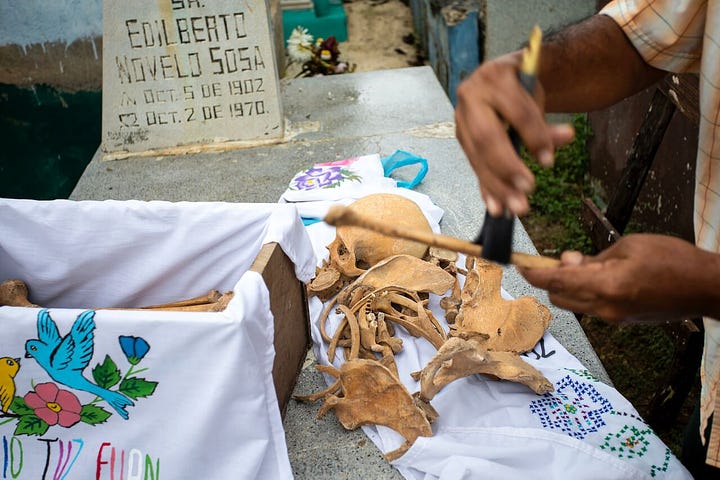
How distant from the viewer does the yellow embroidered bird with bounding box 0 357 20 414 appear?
4.36 ft

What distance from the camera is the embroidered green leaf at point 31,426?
1.36 m

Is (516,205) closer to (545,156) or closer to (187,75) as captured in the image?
(545,156)

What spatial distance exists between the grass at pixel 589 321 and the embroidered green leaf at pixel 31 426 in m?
1.96

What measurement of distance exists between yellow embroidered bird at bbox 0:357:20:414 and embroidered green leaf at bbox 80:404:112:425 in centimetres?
16

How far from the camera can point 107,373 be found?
51.2 inches

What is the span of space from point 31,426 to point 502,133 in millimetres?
1171

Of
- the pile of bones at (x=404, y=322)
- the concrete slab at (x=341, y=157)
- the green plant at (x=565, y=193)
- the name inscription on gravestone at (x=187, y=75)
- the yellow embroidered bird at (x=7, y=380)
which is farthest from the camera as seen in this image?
the green plant at (x=565, y=193)

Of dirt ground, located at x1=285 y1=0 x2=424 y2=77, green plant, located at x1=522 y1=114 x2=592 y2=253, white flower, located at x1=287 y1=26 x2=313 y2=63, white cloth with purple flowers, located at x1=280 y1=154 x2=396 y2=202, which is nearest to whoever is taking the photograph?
white cloth with purple flowers, located at x1=280 y1=154 x2=396 y2=202

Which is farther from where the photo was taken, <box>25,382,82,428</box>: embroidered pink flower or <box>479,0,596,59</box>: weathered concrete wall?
<box>479,0,596,59</box>: weathered concrete wall

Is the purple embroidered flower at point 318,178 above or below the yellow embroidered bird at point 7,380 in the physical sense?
below

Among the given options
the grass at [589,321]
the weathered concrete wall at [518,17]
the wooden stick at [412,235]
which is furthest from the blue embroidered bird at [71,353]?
the weathered concrete wall at [518,17]

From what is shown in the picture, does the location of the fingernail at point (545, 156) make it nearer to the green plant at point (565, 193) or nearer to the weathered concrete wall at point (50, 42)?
the green plant at point (565, 193)

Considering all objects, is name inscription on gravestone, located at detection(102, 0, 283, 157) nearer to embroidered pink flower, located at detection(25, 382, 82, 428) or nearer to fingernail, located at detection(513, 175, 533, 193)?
embroidered pink flower, located at detection(25, 382, 82, 428)

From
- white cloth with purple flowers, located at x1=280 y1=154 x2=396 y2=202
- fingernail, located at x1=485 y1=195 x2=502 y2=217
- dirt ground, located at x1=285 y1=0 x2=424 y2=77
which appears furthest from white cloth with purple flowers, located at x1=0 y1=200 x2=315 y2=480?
dirt ground, located at x1=285 y1=0 x2=424 y2=77
